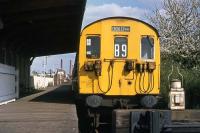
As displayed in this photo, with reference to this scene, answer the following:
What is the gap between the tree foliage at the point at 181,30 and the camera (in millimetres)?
28933

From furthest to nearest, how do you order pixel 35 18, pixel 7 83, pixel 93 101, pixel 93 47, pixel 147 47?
pixel 35 18 < pixel 7 83 < pixel 147 47 < pixel 93 47 < pixel 93 101

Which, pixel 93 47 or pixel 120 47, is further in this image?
pixel 120 47

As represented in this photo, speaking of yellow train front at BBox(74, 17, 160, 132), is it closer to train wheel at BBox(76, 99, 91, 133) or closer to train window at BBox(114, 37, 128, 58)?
train window at BBox(114, 37, 128, 58)

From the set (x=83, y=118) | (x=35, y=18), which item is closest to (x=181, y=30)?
(x=35, y=18)

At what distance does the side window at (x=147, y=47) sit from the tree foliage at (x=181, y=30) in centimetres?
1311

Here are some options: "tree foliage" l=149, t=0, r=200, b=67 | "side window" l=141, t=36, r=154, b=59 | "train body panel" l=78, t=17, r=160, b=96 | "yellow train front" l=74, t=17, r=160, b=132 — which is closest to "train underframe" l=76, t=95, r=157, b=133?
"yellow train front" l=74, t=17, r=160, b=132

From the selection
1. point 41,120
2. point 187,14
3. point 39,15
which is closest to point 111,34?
point 41,120

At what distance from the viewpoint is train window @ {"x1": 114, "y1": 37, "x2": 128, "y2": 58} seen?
14.8m

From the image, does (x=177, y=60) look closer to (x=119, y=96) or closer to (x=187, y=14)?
(x=187, y=14)

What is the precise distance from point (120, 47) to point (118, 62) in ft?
1.56

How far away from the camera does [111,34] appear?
48.3 ft

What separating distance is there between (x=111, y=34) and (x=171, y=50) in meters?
15.7

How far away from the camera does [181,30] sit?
31531mm

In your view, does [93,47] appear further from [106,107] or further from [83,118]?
[83,118]
